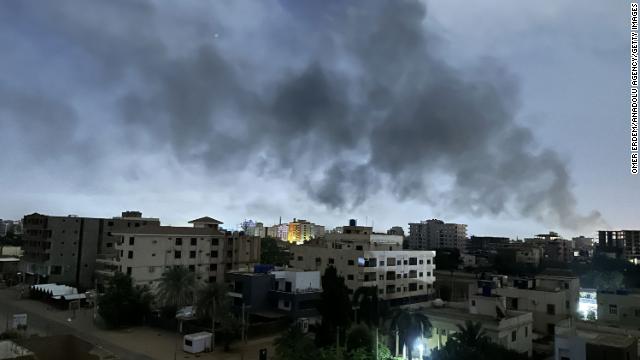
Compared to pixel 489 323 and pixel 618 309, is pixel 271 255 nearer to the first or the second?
pixel 489 323

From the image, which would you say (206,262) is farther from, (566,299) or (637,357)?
(637,357)

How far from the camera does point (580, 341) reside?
35.2 m

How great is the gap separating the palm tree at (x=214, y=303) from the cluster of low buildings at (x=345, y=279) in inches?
96.7

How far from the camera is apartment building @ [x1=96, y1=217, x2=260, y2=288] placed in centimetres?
7106

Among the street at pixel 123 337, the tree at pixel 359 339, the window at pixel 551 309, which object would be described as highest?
the window at pixel 551 309

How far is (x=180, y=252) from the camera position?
77.8 m

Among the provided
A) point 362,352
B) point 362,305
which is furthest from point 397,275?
point 362,352

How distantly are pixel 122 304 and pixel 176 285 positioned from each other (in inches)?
279

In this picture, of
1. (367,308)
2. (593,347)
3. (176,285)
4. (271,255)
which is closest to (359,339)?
(367,308)

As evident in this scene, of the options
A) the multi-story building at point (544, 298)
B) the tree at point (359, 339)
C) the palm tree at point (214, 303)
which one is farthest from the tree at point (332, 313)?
the multi-story building at point (544, 298)

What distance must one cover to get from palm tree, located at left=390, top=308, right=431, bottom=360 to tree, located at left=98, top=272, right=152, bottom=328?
116ft

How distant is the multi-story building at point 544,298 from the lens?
60.0 m

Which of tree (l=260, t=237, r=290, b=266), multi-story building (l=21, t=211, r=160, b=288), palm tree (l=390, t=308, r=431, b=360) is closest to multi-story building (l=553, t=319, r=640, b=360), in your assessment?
palm tree (l=390, t=308, r=431, b=360)

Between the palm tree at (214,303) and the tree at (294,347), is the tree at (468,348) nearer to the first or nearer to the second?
the tree at (294,347)
